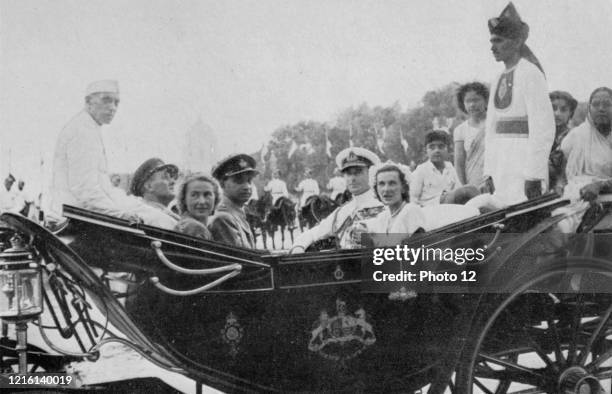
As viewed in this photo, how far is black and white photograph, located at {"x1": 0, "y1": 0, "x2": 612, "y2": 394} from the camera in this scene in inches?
98.3

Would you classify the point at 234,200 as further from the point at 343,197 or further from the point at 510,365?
the point at 510,365

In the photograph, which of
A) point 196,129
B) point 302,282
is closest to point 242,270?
point 302,282

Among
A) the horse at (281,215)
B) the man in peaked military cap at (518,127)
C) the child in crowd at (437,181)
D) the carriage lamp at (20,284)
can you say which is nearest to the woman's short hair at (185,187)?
the horse at (281,215)

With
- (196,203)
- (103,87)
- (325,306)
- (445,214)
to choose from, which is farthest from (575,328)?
(103,87)

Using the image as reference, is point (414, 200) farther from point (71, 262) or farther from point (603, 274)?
point (71, 262)

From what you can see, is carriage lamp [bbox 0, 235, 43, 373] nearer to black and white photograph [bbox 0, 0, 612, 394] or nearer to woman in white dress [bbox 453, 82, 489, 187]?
black and white photograph [bbox 0, 0, 612, 394]

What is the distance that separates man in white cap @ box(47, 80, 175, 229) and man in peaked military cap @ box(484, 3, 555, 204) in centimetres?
169

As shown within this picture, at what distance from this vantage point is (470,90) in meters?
2.69

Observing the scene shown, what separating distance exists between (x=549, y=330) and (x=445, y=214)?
2.92 ft

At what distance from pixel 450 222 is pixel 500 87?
2.37ft

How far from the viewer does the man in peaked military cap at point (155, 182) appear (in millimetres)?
2521

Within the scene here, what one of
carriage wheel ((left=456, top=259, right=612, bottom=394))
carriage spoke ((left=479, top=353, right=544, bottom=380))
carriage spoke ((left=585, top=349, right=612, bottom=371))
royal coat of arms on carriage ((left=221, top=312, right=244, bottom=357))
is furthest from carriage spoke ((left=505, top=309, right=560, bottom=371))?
royal coat of arms on carriage ((left=221, top=312, right=244, bottom=357))

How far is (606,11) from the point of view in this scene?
272cm

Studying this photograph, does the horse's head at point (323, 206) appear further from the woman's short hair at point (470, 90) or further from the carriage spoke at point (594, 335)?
the carriage spoke at point (594, 335)
